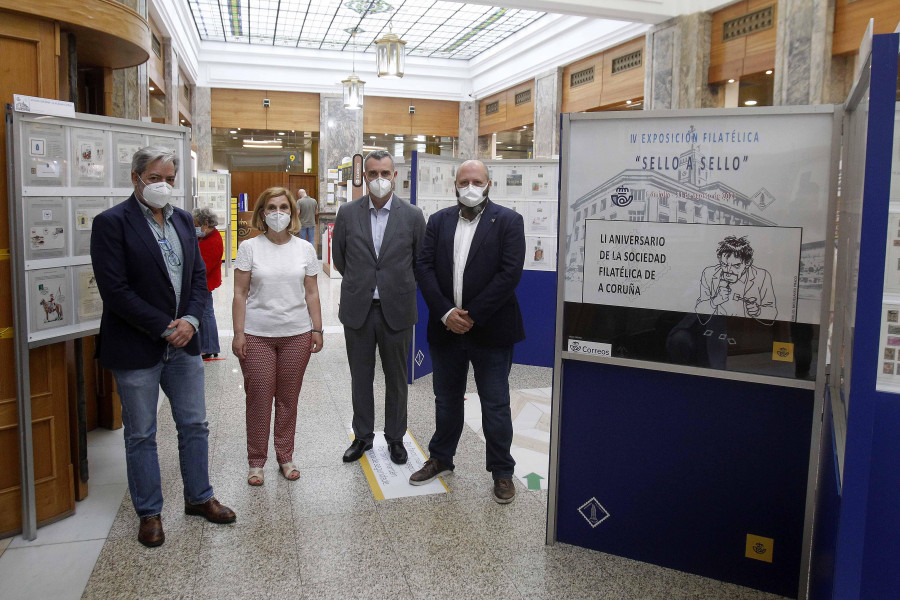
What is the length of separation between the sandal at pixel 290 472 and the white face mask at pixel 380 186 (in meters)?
1.52

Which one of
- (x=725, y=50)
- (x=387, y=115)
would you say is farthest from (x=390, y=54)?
(x=387, y=115)

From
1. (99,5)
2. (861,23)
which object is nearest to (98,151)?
(99,5)

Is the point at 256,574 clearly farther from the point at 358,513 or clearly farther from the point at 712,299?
the point at 712,299

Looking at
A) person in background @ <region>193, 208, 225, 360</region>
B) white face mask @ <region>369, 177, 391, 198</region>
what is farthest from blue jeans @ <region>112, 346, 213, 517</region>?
Result: person in background @ <region>193, 208, 225, 360</region>

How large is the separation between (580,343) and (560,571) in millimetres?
917

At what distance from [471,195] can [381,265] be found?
25.8 inches

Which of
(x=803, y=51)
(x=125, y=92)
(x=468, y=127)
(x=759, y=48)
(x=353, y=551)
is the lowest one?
(x=353, y=551)

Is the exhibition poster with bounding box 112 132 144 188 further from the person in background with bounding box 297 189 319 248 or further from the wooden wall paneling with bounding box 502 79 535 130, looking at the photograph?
the wooden wall paneling with bounding box 502 79 535 130

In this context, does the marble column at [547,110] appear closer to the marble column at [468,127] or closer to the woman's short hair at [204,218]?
the marble column at [468,127]

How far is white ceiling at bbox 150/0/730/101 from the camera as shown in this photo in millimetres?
12039

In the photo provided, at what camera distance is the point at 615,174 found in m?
2.66

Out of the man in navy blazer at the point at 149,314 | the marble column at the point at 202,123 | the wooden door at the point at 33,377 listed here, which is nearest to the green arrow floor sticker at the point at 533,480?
the man in navy blazer at the point at 149,314

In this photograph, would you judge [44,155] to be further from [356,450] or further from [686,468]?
Result: [686,468]

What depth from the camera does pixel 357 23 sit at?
1384 cm
